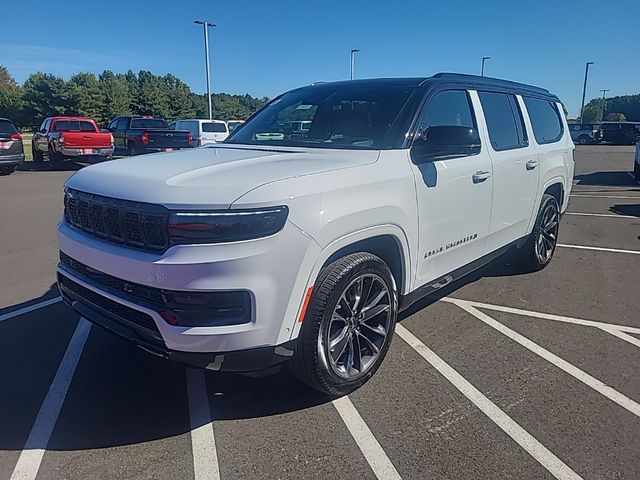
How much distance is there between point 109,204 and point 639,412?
3387 mm

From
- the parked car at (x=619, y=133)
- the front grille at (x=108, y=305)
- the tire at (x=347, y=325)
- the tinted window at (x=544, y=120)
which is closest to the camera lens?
the front grille at (x=108, y=305)

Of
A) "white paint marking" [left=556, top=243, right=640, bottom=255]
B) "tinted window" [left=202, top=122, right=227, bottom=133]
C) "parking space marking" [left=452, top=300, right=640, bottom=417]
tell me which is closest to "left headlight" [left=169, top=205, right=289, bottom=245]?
"parking space marking" [left=452, top=300, right=640, bottom=417]

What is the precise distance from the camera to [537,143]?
543 centimetres

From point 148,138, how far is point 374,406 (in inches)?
668

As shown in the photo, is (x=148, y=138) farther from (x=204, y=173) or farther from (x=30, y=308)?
(x=204, y=173)

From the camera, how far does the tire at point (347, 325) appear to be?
289 cm

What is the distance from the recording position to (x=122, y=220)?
2.78m

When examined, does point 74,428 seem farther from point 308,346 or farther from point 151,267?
point 308,346

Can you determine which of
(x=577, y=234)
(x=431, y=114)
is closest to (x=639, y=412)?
(x=431, y=114)

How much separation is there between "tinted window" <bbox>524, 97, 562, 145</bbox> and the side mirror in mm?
2230

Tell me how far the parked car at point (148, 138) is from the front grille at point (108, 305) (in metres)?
13.5

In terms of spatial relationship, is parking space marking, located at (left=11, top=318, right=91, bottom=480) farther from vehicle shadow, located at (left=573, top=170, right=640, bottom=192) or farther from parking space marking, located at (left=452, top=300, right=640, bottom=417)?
vehicle shadow, located at (left=573, top=170, right=640, bottom=192)

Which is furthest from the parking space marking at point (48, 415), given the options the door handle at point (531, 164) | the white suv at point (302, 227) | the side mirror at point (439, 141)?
the door handle at point (531, 164)

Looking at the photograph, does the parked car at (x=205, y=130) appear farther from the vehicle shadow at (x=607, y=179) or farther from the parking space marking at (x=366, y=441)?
Result: the parking space marking at (x=366, y=441)
